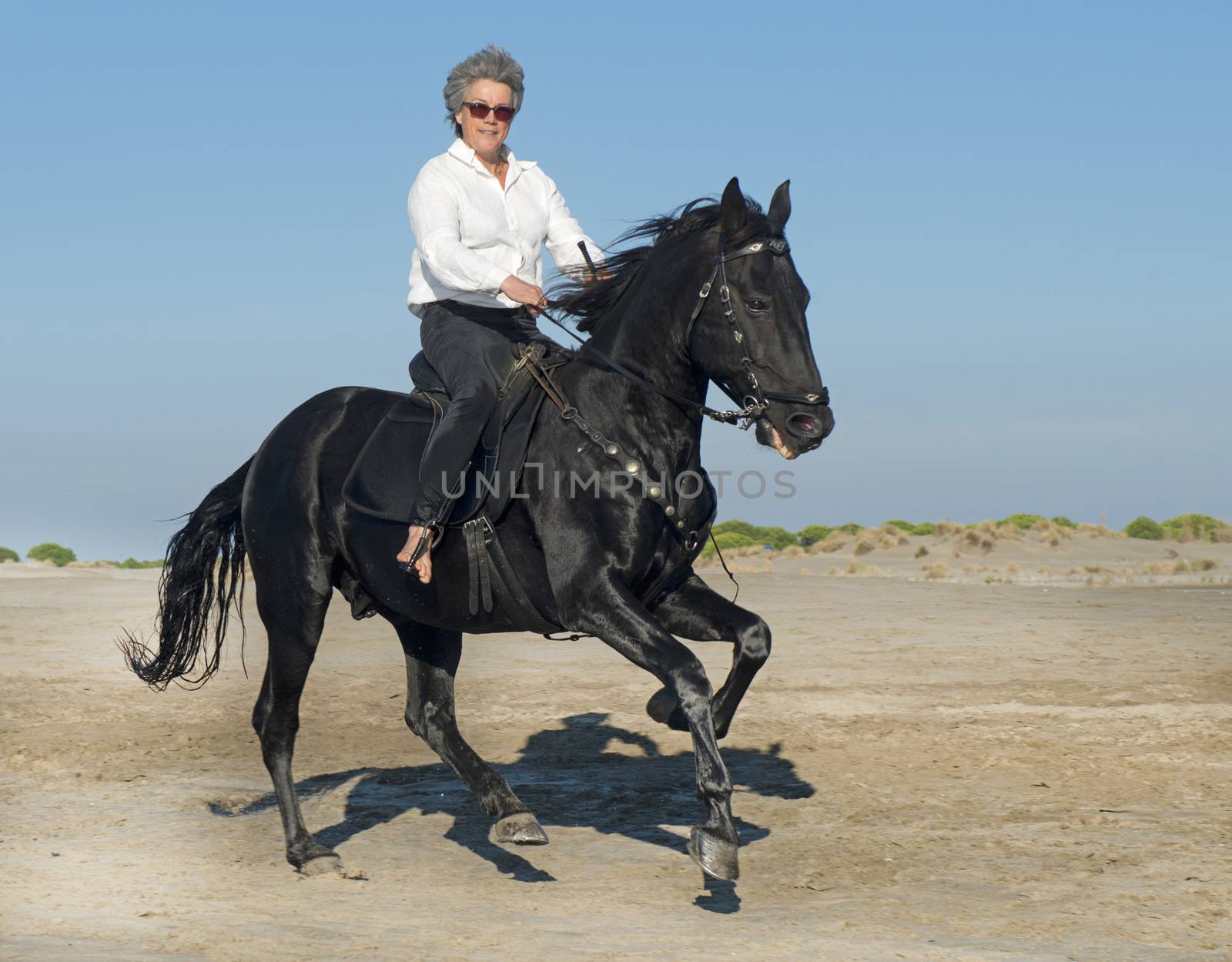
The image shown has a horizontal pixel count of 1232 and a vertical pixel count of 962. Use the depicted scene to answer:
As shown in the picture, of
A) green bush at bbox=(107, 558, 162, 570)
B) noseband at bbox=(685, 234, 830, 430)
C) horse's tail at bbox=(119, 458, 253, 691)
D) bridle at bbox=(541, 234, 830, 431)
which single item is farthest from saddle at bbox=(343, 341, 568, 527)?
green bush at bbox=(107, 558, 162, 570)

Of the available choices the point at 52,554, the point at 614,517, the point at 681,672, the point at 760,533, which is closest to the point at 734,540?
the point at 760,533

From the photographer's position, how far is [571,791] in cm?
875

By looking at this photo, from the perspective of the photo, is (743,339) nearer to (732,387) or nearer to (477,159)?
(732,387)

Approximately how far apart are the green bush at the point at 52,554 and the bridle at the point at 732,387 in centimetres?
3201

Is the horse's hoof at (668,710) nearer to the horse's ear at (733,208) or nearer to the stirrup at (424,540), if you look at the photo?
the stirrup at (424,540)

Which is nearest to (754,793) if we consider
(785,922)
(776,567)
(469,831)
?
(469,831)

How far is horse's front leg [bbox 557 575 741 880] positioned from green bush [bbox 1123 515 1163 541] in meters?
32.2

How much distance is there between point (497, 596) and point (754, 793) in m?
2.73

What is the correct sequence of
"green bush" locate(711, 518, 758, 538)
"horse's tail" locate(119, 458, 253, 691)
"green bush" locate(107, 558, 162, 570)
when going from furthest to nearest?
"green bush" locate(711, 518, 758, 538) < "green bush" locate(107, 558, 162, 570) < "horse's tail" locate(119, 458, 253, 691)

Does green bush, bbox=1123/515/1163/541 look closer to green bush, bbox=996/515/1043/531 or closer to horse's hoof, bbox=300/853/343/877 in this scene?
green bush, bbox=996/515/1043/531

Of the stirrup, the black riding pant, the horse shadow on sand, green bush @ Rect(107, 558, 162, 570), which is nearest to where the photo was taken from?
the black riding pant

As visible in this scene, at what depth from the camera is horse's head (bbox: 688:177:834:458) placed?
5566 millimetres

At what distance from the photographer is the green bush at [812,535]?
40.9 m

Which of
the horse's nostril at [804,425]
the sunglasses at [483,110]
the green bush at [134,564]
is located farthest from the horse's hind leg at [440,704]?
the green bush at [134,564]
